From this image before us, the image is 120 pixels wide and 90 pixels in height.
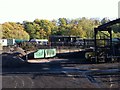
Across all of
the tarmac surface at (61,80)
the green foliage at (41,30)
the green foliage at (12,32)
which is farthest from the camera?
the green foliage at (41,30)

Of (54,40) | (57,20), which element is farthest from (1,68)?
(57,20)

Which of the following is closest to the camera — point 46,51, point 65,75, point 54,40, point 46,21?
point 65,75

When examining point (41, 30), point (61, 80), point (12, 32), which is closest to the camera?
point (61, 80)

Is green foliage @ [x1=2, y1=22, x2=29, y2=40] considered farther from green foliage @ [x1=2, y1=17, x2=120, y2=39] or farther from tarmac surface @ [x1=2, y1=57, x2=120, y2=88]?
tarmac surface @ [x1=2, y1=57, x2=120, y2=88]

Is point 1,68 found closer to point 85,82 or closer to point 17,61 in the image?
point 17,61

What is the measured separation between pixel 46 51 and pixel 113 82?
27.2m

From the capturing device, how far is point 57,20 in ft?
520

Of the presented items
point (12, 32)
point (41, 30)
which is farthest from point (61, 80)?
point (41, 30)

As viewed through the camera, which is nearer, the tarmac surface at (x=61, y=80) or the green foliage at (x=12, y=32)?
the tarmac surface at (x=61, y=80)

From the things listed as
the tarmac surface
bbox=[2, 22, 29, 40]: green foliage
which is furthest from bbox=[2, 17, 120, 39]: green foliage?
the tarmac surface

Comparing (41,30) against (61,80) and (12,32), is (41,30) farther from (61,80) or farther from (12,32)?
(61,80)

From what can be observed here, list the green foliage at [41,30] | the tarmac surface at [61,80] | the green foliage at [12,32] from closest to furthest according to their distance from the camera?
the tarmac surface at [61,80]
the green foliage at [12,32]
the green foliage at [41,30]

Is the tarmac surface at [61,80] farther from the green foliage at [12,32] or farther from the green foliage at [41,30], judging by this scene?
the green foliage at [12,32]

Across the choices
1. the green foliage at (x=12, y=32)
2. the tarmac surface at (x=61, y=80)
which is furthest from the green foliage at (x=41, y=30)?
the tarmac surface at (x=61, y=80)
